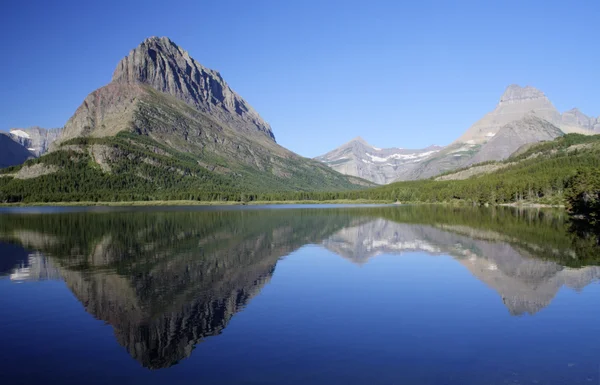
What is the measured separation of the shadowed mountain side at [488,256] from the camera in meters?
36.3

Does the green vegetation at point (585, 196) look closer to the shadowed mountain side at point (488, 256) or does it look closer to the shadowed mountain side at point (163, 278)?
the shadowed mountain side at point (488, 256)

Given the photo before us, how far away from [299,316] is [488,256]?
110ft

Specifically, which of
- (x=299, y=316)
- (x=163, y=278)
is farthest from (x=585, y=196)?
(x=163, y=278)

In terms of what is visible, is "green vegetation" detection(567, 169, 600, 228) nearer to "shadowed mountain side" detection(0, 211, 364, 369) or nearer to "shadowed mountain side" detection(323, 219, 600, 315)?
"shadowed mountain side" detection(323, 219, 600, 315)

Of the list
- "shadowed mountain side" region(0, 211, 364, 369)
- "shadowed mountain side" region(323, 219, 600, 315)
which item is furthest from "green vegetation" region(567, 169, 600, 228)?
"shadowed mountain side" region(0, 211, 364, 369)

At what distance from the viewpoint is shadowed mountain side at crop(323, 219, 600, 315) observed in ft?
119

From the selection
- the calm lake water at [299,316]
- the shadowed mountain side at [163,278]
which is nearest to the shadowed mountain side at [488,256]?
the calm lake water at [299,316]

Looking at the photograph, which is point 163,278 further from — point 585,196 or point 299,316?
point 585,196

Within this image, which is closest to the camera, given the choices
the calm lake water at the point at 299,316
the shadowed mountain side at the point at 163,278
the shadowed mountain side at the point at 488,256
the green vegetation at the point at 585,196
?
the calm lake water at the point at 299,316

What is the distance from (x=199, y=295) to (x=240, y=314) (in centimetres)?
596

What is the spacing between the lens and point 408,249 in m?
64.4

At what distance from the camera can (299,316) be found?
2950cm

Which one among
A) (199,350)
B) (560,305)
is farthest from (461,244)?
(199,350)

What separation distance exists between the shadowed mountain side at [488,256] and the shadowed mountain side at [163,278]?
9.69 meters
